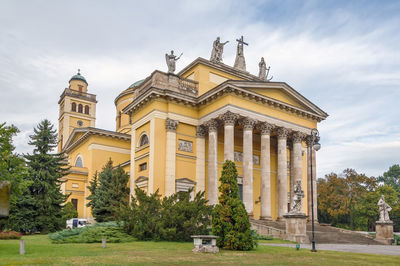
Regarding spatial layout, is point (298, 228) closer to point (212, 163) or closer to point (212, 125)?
point (212, 163)

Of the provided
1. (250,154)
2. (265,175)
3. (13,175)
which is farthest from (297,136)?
(13,175)

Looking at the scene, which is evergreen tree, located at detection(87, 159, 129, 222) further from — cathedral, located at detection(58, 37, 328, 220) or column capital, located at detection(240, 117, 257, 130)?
column capital, located at detection(240, 117, 257, 130)

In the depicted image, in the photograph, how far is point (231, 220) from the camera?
17266 mm

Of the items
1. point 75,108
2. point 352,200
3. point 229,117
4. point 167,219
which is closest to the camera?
point 167,219

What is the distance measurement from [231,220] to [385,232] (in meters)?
16.7

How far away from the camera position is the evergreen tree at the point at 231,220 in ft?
55.3

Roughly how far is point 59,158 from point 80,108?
40.5m

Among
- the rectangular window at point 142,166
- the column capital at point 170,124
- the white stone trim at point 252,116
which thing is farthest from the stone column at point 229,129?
the rectangular window at point 142,166

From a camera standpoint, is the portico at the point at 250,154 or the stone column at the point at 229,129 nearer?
the stone column at the point at 229,129

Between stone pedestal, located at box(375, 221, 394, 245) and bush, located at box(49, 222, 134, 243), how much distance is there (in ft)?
61.3

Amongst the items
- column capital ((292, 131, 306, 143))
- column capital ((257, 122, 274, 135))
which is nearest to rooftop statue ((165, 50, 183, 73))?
column capital ((257, 122, 274, 135))

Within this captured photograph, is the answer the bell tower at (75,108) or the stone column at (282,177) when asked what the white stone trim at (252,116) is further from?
the bell tower at (75,108)

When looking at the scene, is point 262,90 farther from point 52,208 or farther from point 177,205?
point 52,208

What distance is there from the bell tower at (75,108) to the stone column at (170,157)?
37066mm
